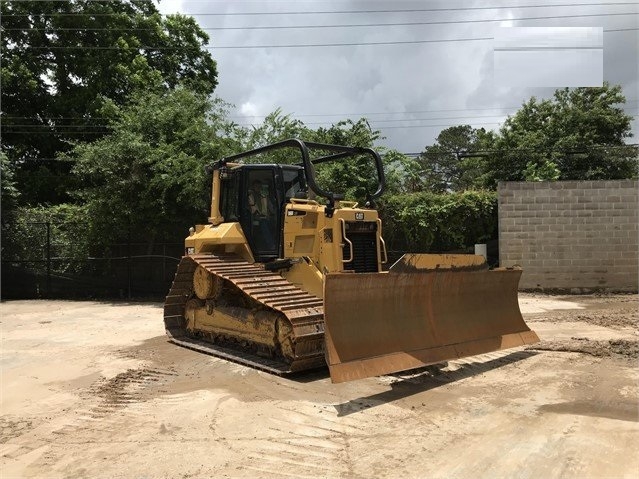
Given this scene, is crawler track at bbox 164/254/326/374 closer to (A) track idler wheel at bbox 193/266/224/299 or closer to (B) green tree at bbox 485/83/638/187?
(A) track idler wheel at bbox 193/266/224/299

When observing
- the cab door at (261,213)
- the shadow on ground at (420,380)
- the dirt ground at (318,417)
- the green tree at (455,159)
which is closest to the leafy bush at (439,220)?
the dirt ground at (318,417)

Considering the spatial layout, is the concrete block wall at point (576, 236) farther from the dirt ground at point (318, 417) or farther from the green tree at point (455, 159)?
the green tree at point (455, 159)

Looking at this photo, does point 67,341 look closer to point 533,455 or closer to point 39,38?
point 533,455

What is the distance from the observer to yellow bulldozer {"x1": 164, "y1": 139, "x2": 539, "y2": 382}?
18.5 ft

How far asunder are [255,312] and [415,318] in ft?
6.37

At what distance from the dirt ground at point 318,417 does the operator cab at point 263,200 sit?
179 cm

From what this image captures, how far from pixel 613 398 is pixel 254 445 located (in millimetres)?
3378

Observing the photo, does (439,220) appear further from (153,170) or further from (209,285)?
(209,285)

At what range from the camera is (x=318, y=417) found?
4.63 m

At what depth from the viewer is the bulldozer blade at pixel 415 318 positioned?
535cm

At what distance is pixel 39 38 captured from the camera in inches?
890

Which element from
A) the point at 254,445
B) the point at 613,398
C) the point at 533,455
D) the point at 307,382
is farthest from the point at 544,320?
the point at 254,445

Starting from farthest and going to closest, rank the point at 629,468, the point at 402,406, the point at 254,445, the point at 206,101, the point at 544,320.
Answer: the point at 206,101 < the point at 544,320 < the point at 402,406 < the point at 254,445 < the point at 629,468

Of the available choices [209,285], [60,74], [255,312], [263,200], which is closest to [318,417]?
[255,312]
